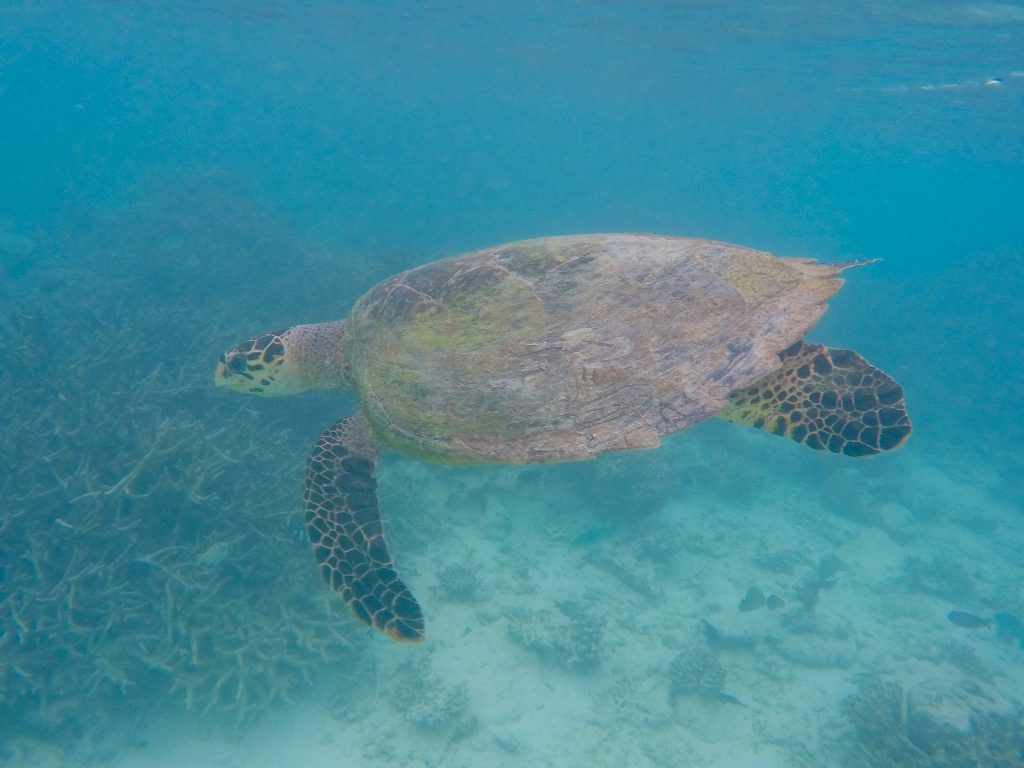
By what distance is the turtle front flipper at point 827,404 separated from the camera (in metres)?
3.75

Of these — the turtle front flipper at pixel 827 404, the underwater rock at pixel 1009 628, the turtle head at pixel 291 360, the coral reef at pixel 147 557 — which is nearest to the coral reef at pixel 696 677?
the coral reef at pixel 147 557

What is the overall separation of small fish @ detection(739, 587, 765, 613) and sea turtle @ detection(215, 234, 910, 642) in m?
6.21

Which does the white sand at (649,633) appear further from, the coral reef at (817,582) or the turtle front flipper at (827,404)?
the turtle front flipper at (827,404)

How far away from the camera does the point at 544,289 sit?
4027 millimetres

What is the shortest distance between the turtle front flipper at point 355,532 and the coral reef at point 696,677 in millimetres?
5814

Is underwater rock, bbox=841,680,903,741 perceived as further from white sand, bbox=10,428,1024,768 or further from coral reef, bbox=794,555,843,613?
coral reef, bbox=794,555,843,613

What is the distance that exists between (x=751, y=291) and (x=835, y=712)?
7632 mm

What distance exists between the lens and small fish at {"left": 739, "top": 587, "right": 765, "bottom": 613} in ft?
29.2

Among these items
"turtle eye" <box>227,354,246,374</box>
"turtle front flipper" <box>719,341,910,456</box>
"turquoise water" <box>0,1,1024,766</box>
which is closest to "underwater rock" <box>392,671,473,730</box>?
"turquoise water" <box>0,1,1024,766</box>

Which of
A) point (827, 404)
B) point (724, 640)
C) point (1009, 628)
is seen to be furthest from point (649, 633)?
point (1009, 628)

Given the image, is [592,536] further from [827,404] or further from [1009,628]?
[1009,628]

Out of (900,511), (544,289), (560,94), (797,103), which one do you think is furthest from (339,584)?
(560,94)

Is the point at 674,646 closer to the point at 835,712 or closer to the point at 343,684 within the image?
the point at 835,712

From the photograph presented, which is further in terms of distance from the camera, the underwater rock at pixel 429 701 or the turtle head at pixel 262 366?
the underwater rock at pixel 429 701
